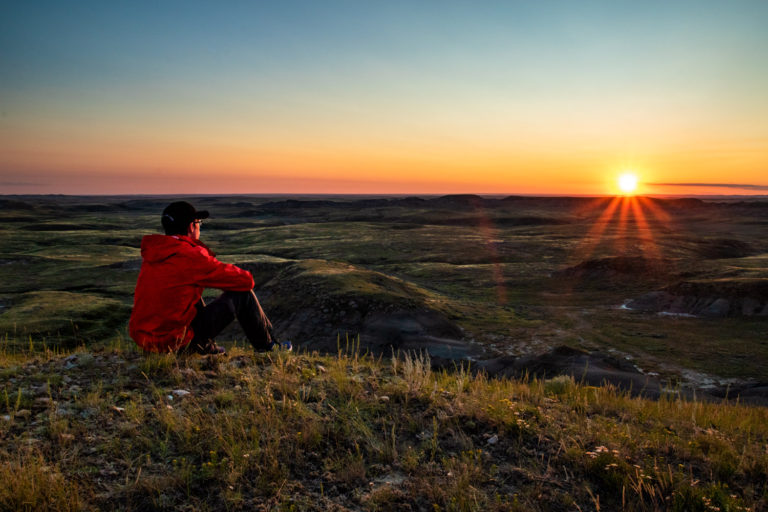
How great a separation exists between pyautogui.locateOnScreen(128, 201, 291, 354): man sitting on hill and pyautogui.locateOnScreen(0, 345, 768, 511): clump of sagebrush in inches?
14.6

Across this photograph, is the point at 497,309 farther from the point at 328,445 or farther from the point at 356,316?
the point at 328,445

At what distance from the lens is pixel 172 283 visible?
5.74 meters

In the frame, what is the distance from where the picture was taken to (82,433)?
4488mm

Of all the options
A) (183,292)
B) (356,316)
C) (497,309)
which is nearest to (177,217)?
(183,292)

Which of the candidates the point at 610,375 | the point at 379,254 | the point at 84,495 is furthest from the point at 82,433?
the point at 379,254

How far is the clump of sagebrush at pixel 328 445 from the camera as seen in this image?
3834mm

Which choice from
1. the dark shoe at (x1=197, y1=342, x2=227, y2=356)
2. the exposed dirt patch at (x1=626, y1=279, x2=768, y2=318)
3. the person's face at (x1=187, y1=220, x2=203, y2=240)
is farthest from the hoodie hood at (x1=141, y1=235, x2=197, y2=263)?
the exposed dirt patch at (x1=626, y1=279, x2=768, y2=318)

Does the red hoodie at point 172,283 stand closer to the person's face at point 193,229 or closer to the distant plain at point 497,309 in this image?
the person's face at point 193,229

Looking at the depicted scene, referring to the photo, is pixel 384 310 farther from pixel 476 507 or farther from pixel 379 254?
pixel 379 254

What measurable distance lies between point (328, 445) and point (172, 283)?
3009 mm

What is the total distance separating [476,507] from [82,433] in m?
4.06

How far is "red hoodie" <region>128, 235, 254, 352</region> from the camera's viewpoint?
5707 mm

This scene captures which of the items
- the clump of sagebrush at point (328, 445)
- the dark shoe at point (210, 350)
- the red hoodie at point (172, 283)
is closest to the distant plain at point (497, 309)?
the clump of sagebrush at point (328, 445)

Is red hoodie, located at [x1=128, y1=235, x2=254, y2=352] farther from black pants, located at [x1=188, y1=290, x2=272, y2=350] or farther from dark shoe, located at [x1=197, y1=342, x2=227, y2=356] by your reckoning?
dark shoe, located at [x1=197, y1=342, x2=227, y2=356]
